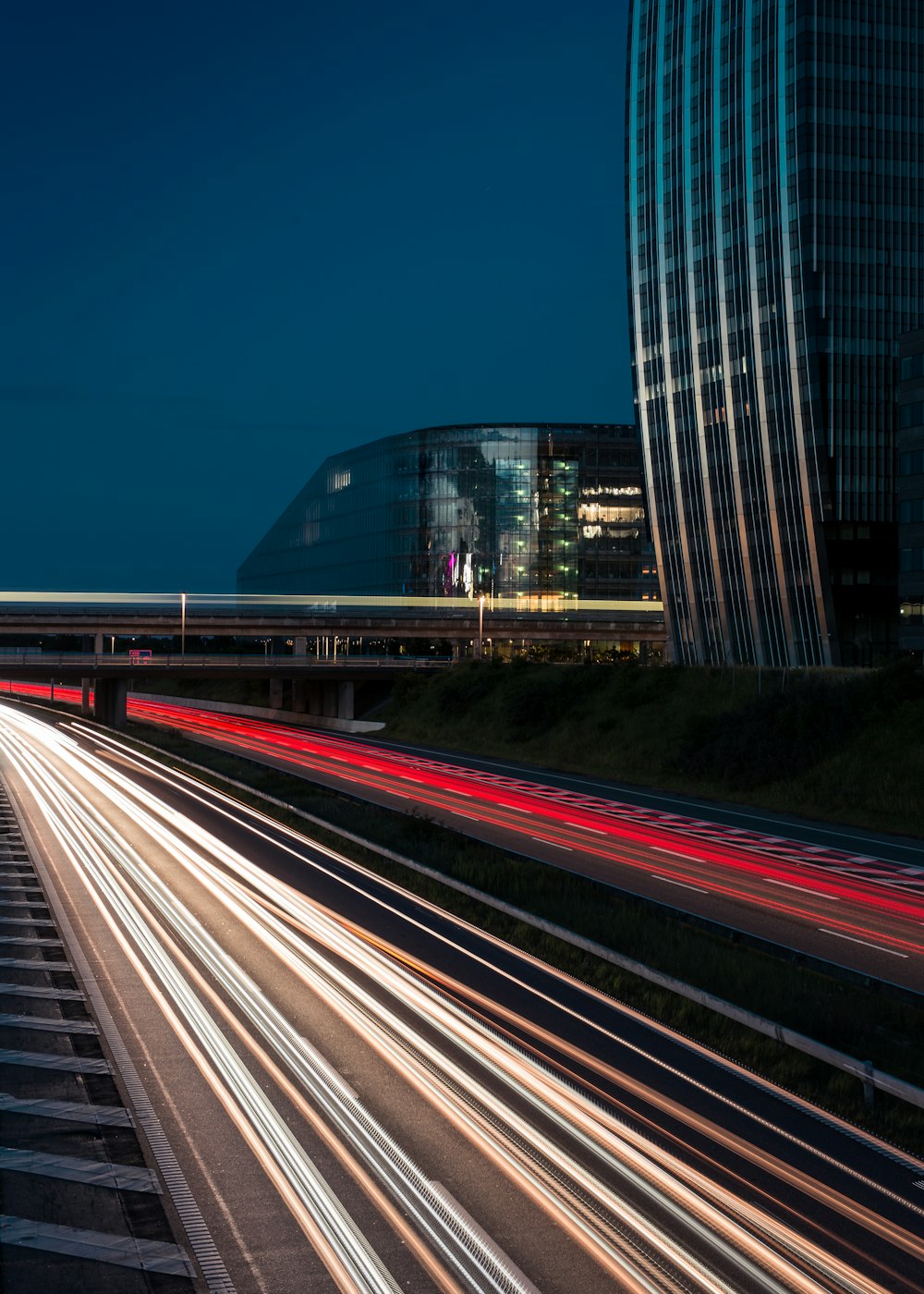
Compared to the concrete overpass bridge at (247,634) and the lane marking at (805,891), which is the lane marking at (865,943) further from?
the concrete overpass bridge at (247,634)

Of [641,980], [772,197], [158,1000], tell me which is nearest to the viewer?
[158,1000]

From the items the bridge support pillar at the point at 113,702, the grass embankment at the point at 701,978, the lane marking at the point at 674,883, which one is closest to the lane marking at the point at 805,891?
the lane marking at the point at 674,883

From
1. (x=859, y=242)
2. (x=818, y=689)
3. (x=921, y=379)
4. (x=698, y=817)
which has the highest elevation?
(x=859, y=242)

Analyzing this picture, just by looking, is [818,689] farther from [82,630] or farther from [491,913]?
[82,630]

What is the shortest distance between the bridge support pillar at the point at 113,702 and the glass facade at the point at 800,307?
1942 inches

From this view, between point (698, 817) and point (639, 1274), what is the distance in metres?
35.2

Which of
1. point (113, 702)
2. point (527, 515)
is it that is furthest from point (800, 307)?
point (527, 515)

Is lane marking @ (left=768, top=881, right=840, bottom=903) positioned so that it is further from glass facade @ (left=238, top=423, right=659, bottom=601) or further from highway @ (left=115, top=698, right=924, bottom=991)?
glass facade @ (left=238, top=423, right=659, bottom=601)

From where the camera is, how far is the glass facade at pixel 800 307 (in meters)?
94.6

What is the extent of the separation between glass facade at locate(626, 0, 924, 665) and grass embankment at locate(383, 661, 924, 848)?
2565cm

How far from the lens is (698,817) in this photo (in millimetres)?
44500

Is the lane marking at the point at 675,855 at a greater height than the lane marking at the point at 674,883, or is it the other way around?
the lane marking at the point at 674,883

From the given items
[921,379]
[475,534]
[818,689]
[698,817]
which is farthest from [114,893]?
[475,534]

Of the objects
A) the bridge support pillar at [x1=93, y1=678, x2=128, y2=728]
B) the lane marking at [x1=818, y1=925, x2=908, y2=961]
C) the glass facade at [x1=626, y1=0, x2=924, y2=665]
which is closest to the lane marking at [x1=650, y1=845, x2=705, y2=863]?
the lane marking at [x1=818, y1=925, x2=908, y2=961]
